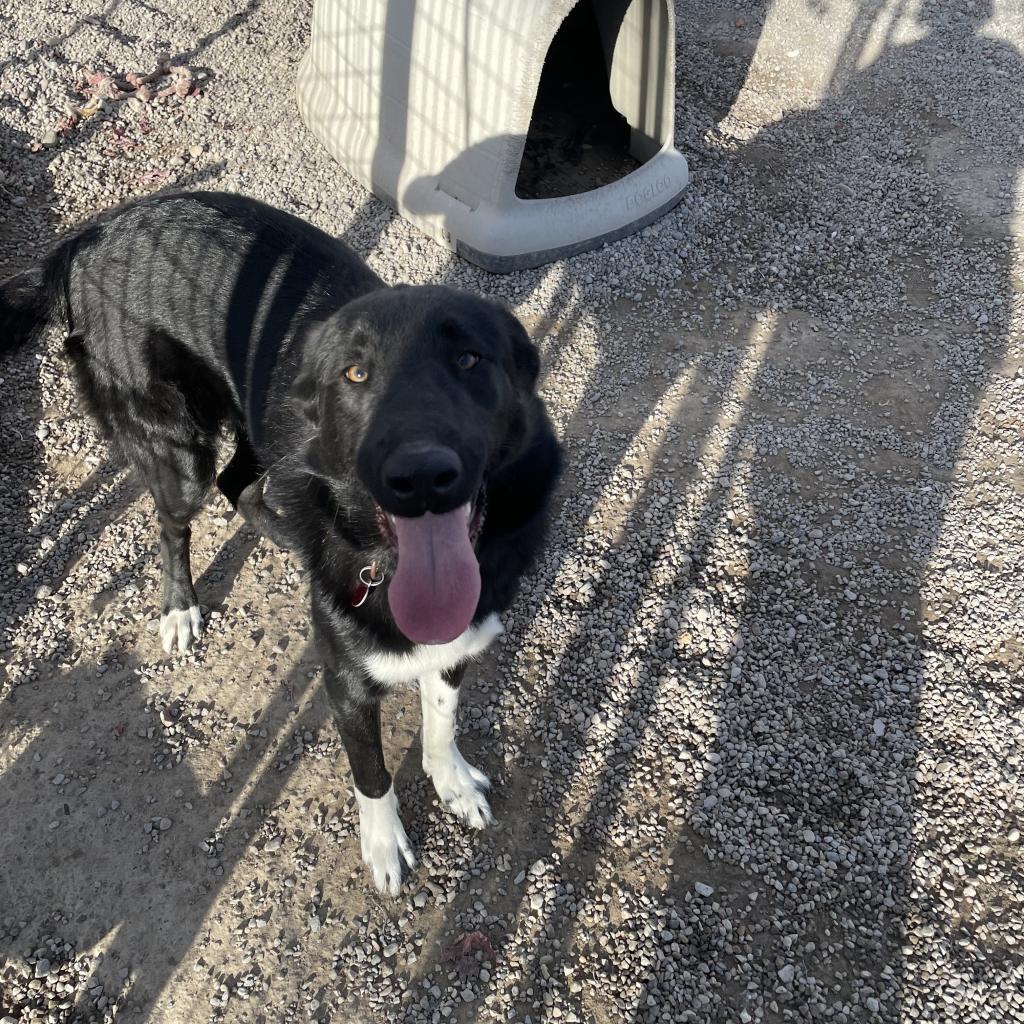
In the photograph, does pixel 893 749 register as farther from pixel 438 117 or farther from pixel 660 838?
pixel 438 117

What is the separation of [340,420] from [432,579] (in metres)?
0.57

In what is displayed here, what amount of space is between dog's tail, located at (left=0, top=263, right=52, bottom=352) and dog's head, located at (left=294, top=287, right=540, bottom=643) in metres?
1.39

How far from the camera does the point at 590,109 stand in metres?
6.27

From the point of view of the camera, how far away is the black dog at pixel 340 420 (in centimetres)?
215

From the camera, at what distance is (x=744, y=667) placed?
3420 millimetres

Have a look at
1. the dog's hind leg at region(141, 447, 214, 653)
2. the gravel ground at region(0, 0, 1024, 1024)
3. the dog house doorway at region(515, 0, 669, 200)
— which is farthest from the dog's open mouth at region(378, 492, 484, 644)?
the dog house doorway at region(515, 0, 669, 200)

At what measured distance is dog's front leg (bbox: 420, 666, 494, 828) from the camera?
9.34 ft

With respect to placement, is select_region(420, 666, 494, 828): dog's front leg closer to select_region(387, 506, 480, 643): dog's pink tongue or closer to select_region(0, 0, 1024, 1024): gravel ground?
select_region(0, 0, 1024, 1024): gravel ground

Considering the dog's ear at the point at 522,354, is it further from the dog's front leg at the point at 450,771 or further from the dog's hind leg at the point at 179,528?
the dog's hind leg at the point at 179,528

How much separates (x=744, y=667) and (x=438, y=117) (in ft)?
12.6

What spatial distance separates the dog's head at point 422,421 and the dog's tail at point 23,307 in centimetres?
139

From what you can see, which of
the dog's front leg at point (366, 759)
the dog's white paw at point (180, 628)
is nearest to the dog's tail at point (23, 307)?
the dog's white paw at point (180, 628)

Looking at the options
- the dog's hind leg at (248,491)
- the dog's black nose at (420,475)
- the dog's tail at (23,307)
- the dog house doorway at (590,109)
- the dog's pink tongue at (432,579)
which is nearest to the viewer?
the dog's black nose at (420,475)

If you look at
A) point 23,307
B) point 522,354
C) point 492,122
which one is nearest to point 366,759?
point 522,354
